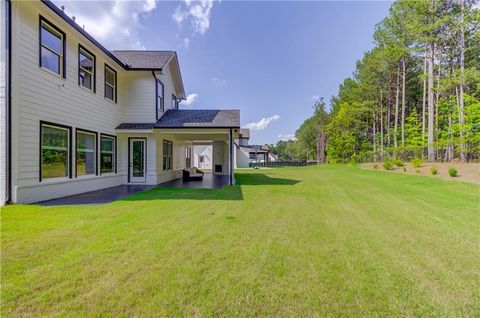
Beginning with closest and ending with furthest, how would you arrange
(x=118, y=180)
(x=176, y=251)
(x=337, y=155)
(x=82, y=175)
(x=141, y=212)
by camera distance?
(x=176, y=251) → (x=141, y=212) → (x=82, y=175) → (x=118, y=180) → (x=337, y=155)

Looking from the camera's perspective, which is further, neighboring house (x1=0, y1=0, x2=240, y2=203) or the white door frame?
the white door frame

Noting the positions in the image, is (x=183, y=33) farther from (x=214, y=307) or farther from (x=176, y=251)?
(x=214, y=307)

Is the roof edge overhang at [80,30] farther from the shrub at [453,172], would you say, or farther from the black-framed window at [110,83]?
the shrub at [453,172]

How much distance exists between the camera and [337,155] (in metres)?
35.3

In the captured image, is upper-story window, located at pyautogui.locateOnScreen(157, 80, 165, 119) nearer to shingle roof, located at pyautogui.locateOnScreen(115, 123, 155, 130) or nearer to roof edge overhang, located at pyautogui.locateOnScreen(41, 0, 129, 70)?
shingle roof, located at pyautogui.locateOnScreen(115, 123, 155, 130)

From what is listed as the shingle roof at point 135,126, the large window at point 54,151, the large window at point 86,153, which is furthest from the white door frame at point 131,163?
the large window at point 54,151

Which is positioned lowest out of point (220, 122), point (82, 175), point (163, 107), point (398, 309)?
point (398, 309)

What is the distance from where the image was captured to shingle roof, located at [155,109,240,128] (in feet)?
37.0

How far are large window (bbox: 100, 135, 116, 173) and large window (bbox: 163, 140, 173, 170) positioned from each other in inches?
115

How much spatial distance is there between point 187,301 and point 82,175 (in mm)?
8589

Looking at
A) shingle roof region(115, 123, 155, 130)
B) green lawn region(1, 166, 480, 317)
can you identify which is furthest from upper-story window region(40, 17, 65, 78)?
green lawn region(1, 166, 480, 317)

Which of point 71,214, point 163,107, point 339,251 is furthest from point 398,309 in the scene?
point 163,107

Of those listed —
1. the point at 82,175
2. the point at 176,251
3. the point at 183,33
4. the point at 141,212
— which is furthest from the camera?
the point at 183,33

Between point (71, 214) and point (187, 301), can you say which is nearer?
point (187, 301)
